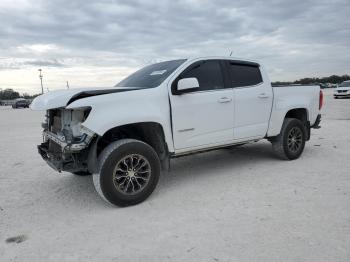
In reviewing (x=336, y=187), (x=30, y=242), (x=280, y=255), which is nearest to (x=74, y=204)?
(x=30, y=242)

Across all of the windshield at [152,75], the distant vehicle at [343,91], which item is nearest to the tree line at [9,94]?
the distant vehicle at [343,91]

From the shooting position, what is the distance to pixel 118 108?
427 centimetres

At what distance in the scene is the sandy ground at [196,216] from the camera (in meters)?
3.13

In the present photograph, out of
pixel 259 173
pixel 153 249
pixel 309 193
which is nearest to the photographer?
pixel 153 249

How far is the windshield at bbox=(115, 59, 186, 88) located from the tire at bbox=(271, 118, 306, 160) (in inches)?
95.0

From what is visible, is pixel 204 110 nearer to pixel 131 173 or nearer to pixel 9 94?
pixel 131 173

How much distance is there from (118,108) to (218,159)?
3.12 metres

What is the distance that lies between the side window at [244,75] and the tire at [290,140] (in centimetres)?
104

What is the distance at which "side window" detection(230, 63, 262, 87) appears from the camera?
564 centimetres

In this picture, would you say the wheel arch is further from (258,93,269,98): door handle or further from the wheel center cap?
(258,93,269,98): door handle

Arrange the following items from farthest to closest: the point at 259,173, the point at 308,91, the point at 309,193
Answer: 1. the point at 308,91
2. the point at 259,173
3. the point at 309,193

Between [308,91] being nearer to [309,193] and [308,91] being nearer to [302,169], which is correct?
[302,169]

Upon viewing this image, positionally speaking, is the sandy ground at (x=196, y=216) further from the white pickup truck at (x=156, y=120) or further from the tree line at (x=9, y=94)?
the tree line at (x=9, y=94)

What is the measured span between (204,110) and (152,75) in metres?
0.99
